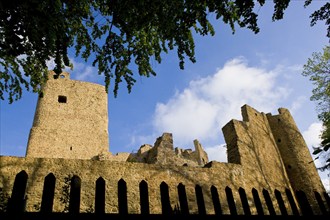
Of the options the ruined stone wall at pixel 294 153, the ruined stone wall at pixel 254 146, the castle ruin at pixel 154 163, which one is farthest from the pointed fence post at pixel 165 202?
the ruined stone wall at pixel 294 153

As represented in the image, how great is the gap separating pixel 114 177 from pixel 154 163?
6.08 meters

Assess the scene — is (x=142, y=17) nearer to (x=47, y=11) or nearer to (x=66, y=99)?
(x=47, y=11)

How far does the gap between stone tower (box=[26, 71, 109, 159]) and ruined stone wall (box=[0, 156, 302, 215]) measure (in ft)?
34.2

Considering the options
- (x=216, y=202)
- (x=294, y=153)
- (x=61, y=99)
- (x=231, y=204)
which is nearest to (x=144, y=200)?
(x=216, y=202)

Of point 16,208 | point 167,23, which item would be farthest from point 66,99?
point 16,208

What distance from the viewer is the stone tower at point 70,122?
55.9ft

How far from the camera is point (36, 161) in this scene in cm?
699

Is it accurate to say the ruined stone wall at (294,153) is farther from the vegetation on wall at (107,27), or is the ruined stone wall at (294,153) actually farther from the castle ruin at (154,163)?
the vegetation on wall at (107,27)

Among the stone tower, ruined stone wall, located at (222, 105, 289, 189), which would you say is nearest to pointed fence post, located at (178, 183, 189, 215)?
ruined stone wall, located at (222, 105, 289, 189)

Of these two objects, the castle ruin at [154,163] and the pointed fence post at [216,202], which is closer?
Result: the pointed fence post at [216,202]

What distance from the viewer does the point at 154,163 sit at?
13.5 metres

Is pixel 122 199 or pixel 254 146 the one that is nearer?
pixel 122 199

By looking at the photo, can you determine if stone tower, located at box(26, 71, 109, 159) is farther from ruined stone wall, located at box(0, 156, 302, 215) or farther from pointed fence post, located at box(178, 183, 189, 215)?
pointed fence post, located at box(178, 183, 189, 215)

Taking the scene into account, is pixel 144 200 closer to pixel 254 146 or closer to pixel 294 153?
pixel 254 146
